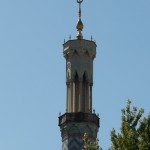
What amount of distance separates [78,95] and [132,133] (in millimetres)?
15850

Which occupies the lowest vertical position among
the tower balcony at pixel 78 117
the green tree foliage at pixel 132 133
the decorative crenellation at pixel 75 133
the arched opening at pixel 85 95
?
the green tree foliage at pixel 132 133

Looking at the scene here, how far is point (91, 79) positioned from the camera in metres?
35.1

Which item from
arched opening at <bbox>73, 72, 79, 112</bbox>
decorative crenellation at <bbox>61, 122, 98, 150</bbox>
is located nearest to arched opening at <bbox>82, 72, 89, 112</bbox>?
arched opening at <bbox>73, 72, 79, 112</bbox>

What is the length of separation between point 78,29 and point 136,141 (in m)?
18.5

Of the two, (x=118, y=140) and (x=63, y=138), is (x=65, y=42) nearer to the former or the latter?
(x=63, y=138)

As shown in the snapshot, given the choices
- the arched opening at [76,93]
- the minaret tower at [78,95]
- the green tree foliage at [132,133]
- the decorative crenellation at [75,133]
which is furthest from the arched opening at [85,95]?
the green tree foliage at [132,133]

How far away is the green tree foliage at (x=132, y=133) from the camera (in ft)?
59.8

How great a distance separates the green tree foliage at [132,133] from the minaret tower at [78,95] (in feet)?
46.1

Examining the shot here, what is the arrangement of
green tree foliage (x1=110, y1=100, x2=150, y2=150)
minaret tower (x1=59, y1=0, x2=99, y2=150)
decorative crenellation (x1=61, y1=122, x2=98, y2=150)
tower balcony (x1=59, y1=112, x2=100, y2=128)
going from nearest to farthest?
green tree foliage (x1=110, y1=100, x2=150, y2=150), decorative crenellation (x1=61, y1=122, x2=98, y2=150), minaret tower (x1=59, y1=0, x2=99, y2=150), tower balcony (x1=59, y1=112, x2=100, y2=128)

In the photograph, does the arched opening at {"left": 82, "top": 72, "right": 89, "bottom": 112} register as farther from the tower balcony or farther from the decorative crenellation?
the decorative crenellation

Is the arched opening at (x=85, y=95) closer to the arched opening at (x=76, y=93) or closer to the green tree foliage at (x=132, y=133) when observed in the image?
the arched opening at (x=76, y=93)

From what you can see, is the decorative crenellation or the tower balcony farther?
the tower balcony

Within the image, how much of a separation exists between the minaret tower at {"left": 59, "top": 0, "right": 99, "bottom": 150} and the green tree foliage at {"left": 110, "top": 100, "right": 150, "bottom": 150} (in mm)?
14039

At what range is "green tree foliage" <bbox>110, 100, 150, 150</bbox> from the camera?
18234 mm
